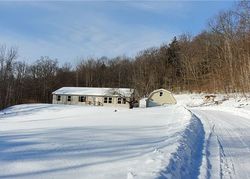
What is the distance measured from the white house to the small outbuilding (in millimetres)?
3974

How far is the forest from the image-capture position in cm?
6028

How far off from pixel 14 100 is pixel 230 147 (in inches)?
3247

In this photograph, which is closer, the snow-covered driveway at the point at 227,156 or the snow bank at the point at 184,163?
the snow bank at the point at 184,163

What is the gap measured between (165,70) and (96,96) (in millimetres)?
23110

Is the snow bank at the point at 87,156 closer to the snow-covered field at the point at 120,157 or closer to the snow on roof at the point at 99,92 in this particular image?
the snow-covered field at the point at 120,157

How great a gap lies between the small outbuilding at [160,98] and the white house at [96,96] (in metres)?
3.97

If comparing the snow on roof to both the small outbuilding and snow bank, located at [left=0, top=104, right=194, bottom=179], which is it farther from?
snow bank, located at [left=0, top=104, right=194, bottom=179]

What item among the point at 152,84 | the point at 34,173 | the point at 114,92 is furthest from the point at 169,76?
the point at 34,173

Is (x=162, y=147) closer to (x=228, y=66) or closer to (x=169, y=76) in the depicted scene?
(x=228, y=66)

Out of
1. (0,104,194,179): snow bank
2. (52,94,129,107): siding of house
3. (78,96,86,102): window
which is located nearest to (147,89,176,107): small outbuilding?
(52,94,129,107): siding of house

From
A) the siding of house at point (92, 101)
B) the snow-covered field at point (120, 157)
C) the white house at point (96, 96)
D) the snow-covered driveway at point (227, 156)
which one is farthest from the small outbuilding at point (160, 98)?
the snow-covered field at point (120, 157)

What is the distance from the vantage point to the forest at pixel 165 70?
60.3 metres

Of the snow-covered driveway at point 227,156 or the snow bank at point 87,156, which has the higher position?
the snow bank at point 87,156

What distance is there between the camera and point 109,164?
8289 mm
